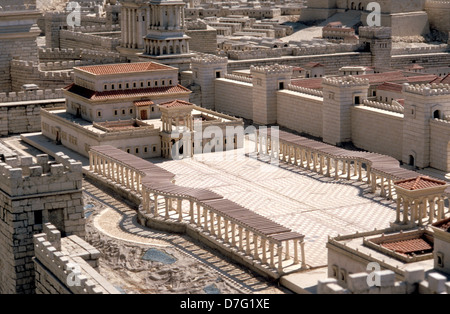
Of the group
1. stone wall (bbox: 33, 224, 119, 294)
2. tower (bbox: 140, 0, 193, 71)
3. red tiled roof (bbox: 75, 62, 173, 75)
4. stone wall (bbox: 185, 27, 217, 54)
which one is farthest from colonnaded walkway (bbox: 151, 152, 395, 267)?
stone wall (bbox: 185, 27, 217, 54)

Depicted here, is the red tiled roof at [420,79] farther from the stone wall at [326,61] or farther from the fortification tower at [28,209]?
the fortification tower at [28,209]

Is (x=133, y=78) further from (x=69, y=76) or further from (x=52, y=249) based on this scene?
(x=52, y=249)

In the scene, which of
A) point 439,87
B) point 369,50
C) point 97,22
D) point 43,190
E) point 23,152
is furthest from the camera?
point 97,22

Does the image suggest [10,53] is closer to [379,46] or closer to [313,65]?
[313,65]

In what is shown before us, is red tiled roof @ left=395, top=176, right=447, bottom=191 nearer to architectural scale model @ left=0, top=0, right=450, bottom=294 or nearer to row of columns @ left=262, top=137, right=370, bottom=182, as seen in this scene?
architectural scale model @ left=0, top=0, right=450, bottom=294

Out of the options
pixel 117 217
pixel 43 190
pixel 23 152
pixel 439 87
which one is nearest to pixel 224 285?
pixel 43 190
